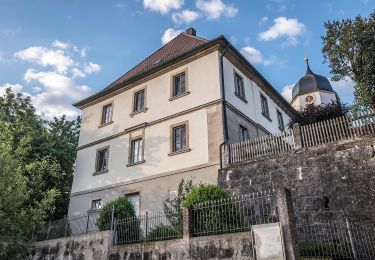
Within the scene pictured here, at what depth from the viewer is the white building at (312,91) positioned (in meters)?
36.8

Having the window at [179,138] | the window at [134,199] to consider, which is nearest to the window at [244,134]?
the window at [179,138]

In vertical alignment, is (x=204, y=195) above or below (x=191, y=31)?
below

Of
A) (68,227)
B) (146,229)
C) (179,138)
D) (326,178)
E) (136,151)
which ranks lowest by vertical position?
(146,229)

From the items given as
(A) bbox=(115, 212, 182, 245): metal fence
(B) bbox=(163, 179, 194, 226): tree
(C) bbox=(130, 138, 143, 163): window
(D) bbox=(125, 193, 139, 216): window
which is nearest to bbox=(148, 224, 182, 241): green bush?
(A) bbox=(115, 212, 182, 245): metal fence

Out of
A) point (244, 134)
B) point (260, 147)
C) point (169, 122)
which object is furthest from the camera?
point (169, 122)

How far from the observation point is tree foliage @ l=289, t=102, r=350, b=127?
1970 centimetres

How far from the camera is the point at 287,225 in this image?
9500 millimetres

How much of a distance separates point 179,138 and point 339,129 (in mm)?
8183

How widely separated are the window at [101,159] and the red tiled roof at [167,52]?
16.8 feet

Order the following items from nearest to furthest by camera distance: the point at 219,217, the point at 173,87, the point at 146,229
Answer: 1. the point at 219,217
2. the point at 146,229
3. the point at 173,87

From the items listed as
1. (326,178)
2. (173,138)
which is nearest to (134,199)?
(173,138)

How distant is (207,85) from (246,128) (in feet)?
11.0

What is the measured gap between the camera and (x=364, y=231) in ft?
38.1

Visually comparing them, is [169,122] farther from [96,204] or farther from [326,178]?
[326,178]
